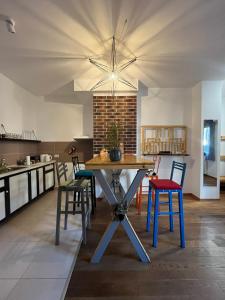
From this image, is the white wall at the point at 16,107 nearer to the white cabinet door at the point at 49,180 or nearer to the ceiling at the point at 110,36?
the ceiling at the point at 110,36

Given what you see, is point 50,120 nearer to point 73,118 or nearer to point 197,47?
point 73,118

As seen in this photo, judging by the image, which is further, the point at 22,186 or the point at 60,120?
the point at 60,120

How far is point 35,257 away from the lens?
7.27 ft

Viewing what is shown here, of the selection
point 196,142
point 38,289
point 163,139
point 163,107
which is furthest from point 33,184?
point 196,142

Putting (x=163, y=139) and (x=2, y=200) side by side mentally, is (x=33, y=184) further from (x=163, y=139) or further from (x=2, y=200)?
(x=163, y=139)

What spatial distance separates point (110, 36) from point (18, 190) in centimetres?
292

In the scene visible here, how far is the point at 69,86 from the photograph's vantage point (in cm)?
484

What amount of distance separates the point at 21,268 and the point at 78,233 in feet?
2.92

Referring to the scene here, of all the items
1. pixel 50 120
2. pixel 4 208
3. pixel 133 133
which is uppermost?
pixel 50 120

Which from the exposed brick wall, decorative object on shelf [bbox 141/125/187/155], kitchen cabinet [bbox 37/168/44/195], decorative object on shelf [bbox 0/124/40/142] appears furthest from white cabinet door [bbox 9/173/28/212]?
decorative object on shelf [bbox 141/125/187/155]

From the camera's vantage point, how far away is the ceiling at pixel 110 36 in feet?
7.77

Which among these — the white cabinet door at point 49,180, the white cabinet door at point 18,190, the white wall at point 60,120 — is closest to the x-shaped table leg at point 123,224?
the white cabinet door at point 18,190

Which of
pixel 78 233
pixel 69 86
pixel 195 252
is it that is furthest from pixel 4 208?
pixel 69 86

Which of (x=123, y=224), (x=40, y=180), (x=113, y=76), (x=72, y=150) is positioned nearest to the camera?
(x=123, y=224)
